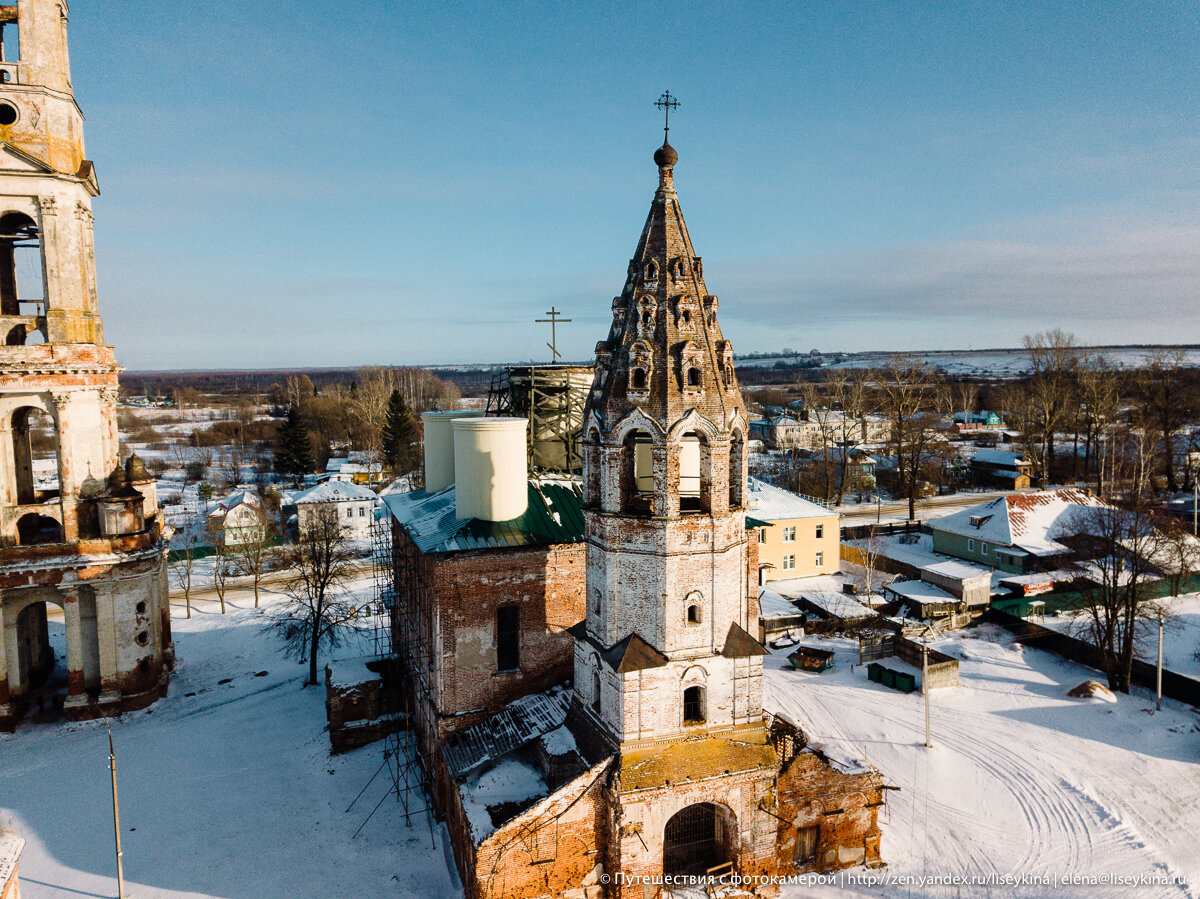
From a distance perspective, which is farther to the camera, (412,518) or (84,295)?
(84,295)

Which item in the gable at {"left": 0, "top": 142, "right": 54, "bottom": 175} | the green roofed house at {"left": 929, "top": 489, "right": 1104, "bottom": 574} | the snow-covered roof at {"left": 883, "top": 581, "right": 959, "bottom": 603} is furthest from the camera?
the green roofed house at {"left": 929, "top": 489, "right": 1104, "bottom": 574}

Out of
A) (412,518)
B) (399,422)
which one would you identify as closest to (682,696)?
(412,518)

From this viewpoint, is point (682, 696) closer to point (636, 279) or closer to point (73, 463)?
point (636, 279)

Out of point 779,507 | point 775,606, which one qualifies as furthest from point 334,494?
point 775,606

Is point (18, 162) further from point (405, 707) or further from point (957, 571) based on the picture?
point (957, 571)

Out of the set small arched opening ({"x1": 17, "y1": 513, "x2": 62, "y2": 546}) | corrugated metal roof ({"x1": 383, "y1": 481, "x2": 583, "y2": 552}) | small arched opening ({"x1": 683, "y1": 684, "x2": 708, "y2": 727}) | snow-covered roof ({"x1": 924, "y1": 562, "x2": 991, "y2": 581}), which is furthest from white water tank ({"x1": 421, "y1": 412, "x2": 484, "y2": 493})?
snow-covered roof ({"x1": 924, "y1": 562, "x2": 991, "y2": 581})

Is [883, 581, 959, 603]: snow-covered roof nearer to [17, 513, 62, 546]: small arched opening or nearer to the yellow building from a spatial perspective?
the yellow building
